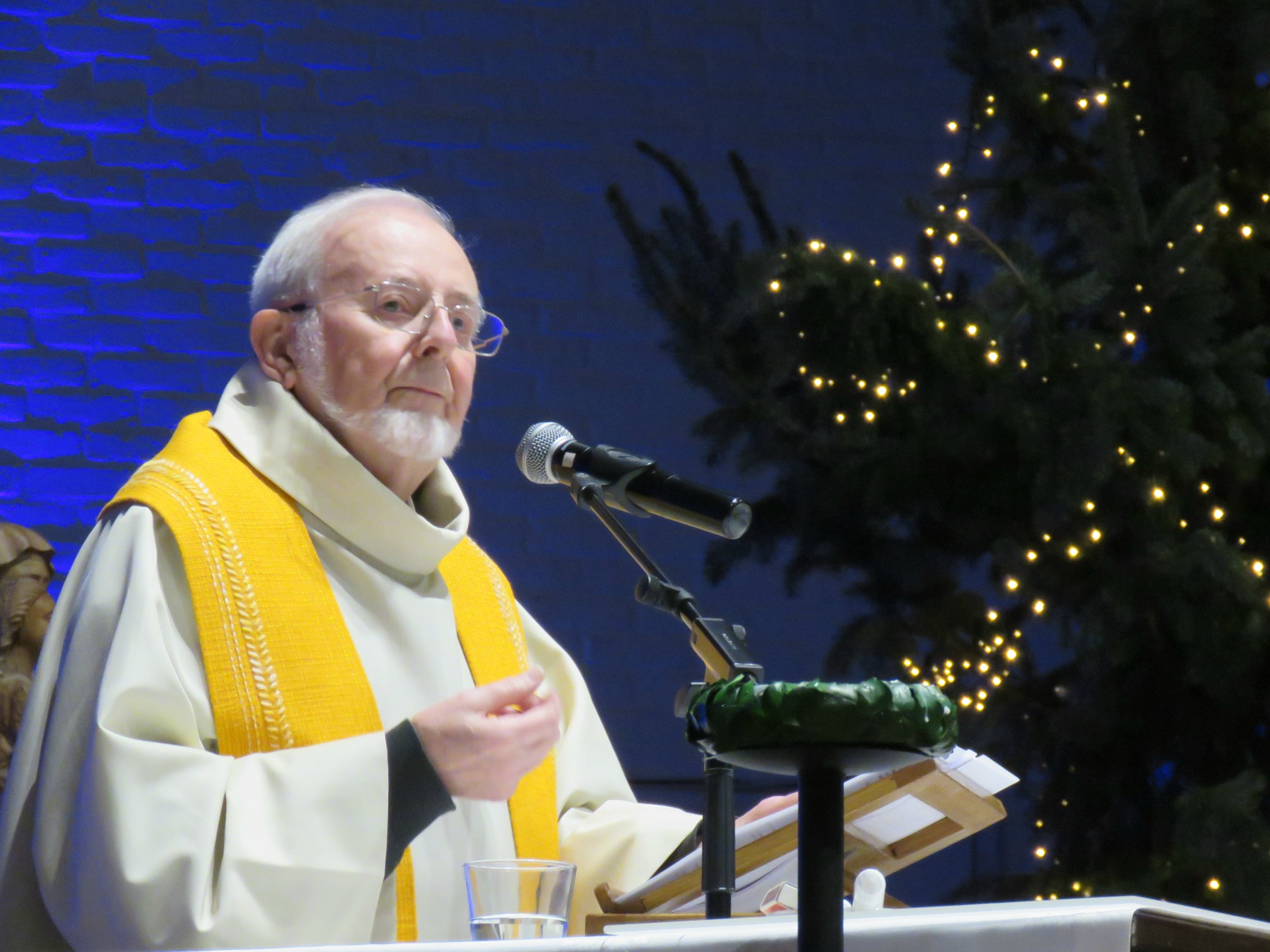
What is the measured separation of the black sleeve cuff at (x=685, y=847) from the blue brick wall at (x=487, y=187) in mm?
2140

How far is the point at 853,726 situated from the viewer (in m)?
0.91

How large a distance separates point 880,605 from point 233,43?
2.40 metres

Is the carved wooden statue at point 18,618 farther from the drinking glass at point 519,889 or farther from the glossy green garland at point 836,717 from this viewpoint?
the glossy green garland at point 836,717

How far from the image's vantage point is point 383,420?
2254mm

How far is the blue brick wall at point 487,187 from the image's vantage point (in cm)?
408

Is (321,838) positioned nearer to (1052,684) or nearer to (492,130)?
(1052,684)

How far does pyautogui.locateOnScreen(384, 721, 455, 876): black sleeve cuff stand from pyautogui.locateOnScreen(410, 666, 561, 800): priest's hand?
0.01m

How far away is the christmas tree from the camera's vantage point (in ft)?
10.1

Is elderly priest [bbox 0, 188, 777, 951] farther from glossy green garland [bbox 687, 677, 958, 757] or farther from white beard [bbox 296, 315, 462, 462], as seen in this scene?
glossy green garland [bbox 687, 677, 958, 757]

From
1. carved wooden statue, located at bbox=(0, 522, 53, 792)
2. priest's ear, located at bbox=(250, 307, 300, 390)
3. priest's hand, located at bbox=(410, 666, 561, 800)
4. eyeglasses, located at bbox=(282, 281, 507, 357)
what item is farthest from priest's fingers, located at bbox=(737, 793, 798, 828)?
carved wooden statue, located at bbox=(0, 522, 53, 792)

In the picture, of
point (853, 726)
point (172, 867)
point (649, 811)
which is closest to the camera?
point (853, 726)

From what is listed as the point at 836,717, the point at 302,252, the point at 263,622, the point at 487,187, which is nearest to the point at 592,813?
the point at 263,622

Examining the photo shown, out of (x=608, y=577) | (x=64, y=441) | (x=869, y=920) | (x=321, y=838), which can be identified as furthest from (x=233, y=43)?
(x=869, y=920)

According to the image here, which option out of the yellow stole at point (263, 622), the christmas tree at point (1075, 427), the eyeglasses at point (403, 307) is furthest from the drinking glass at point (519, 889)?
the christmas tree at point (1075, 427)
